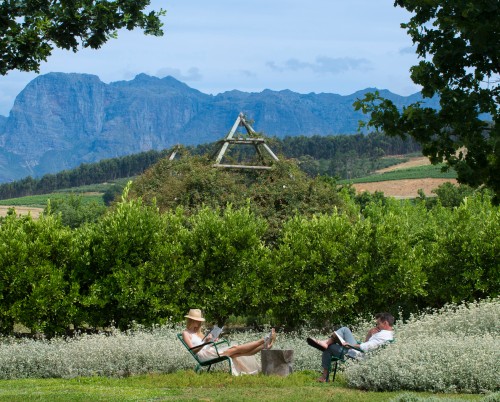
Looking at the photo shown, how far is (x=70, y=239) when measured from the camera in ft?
54.2

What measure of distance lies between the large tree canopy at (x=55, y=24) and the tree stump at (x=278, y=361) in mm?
6061

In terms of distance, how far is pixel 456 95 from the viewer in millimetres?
7469

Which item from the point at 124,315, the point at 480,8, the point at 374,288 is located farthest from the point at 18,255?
the point at 480,8

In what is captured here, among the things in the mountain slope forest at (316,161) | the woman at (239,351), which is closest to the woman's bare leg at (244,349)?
the woman at (239,351)

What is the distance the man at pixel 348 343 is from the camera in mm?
11859

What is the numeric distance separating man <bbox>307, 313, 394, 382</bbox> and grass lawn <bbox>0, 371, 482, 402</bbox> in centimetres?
41

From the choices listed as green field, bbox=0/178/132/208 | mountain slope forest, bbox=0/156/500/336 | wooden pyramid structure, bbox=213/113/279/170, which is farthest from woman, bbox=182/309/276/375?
green field, bbox=0/178/132/208

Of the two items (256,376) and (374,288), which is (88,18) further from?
(374,288)

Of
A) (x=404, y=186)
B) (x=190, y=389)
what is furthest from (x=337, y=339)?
(x=404, y=186)

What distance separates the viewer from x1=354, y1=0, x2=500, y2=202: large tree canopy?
23.2ft

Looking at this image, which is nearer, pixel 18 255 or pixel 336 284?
pixel 18 255

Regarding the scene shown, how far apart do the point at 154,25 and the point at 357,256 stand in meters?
11.0

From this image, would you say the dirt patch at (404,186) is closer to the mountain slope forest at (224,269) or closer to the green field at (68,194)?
the green field at (68,194)

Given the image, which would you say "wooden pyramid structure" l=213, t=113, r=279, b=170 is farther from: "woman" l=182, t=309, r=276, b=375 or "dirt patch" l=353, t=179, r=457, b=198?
"dirt patch" l=353, t=179, r=457, b=198
